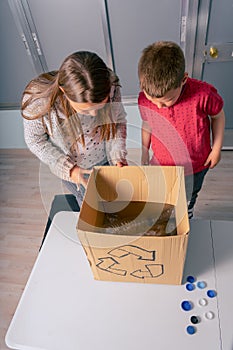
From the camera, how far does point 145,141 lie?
3.81 ft

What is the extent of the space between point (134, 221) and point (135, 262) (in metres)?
0.17

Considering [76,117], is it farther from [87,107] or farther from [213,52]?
[213,52]

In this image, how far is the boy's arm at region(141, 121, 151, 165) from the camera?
1.13m

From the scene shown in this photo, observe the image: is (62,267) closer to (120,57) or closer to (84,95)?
Result: (84,95)

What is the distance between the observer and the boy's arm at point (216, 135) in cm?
103

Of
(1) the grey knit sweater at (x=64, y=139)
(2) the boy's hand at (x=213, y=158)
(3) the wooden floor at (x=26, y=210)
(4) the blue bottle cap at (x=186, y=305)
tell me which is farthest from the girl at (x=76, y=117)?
(3) the wooden floor at (x=26, y=210)

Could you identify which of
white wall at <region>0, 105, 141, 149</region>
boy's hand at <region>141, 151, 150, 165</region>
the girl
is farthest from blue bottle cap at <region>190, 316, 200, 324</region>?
white wall at <region>0, 105, 141, 149</region>

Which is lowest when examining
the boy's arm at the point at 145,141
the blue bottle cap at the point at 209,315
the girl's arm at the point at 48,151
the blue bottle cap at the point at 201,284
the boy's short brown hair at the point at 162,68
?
the blue bottle cap at the point at 209,315

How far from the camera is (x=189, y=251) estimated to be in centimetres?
90

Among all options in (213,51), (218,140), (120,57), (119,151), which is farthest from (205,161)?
(120,57)

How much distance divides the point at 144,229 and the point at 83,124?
37cm

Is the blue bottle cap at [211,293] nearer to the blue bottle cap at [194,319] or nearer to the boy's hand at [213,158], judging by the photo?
the blue bottle cap at [194,319]

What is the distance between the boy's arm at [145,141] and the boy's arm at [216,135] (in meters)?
0.21

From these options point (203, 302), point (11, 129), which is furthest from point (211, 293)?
point (11, 129)
